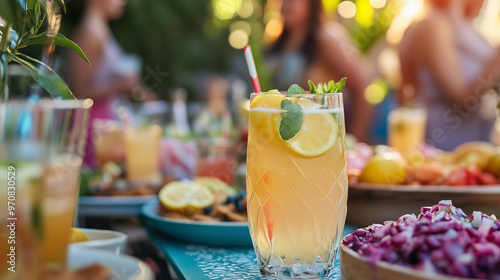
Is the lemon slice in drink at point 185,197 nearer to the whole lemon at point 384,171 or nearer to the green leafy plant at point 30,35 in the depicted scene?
the whole lemon at point 384,171

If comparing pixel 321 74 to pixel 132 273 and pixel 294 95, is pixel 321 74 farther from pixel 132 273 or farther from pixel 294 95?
pixel 132 273

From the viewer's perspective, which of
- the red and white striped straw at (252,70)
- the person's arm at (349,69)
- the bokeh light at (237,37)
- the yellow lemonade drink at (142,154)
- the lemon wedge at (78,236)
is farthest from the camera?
the bokeh light at (237,37)

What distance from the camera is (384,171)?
1.59 metres

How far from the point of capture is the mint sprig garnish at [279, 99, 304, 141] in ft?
3.28

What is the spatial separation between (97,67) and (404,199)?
10.1 feet

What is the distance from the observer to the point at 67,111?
0.59 m

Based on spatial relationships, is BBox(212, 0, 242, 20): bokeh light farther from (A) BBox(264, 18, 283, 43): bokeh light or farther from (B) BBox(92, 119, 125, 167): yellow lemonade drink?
(B) BBox(92, 119, 125, 167): yellow lemonade drink

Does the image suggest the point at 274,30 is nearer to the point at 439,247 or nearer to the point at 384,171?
the point at 384,171

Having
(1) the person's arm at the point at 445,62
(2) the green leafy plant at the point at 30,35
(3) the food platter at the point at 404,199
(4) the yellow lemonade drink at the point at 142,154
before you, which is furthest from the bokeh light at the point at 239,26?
(2) the green leafy plant at the point at 30,35

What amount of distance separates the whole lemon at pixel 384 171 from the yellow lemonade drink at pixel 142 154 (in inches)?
41.4

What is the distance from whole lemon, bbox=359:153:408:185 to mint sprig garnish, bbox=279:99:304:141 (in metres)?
0.66

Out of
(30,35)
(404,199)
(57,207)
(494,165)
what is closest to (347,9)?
(494,165)

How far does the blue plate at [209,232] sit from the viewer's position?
1.28 meters

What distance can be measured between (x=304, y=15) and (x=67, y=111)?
3.31 m
